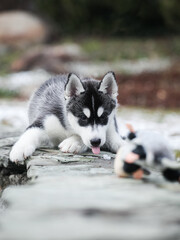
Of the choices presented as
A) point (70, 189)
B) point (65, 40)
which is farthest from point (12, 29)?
point (70, 189)

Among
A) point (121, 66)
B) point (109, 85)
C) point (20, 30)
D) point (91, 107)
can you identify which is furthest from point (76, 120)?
point (20, 30)

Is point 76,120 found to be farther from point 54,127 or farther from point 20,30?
point 20,30

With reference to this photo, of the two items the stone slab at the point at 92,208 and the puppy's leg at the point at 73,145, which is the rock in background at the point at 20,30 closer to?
the puppy's leg at the point at 73,145

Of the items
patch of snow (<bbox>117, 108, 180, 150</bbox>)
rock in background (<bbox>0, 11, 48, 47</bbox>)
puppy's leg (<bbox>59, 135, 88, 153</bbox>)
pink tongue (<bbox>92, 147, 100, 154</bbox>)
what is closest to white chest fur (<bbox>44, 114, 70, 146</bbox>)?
puppy's leg (<bbox>59, 135, 88, 153</bbox>)

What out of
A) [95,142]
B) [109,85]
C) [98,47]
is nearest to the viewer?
[95,142]

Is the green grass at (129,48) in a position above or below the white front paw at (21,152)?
above

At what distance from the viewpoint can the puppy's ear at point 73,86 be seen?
14.9 ft

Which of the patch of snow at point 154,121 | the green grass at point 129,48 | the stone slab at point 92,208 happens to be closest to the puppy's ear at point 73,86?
the stone slab at point 92,208

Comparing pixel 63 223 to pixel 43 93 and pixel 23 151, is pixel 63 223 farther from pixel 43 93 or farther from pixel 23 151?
pixel 43 93

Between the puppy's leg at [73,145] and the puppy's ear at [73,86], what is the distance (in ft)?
1.33

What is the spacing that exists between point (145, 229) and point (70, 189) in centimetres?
86

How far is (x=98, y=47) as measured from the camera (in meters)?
19.7

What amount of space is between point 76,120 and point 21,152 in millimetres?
576

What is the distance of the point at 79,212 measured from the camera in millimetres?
Result: 2684
